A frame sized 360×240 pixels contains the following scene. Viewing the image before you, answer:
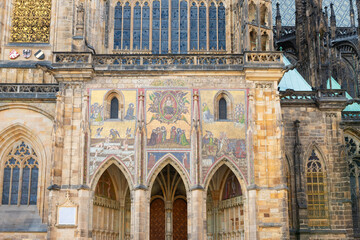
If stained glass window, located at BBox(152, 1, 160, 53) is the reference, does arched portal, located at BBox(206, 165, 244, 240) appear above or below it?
below

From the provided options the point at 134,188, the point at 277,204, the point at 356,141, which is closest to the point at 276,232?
the point at 277,204

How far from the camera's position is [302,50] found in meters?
26.5

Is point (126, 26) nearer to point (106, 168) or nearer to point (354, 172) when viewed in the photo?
point (106, 168)

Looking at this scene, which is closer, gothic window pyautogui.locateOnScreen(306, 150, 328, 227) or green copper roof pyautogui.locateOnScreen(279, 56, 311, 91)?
gothic window pyautogui.locateOnScreen(306, 150, 328, 227)

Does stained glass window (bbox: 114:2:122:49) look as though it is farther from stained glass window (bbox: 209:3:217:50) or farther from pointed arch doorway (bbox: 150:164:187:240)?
pointed arch doorway (bbox: 150:164:187:240)

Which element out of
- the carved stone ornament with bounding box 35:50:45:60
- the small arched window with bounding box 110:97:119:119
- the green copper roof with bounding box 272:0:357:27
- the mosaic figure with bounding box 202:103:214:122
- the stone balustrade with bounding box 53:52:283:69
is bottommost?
the mosaic figure with bounding box 202:103:214:122

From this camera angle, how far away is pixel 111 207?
67.4 ft

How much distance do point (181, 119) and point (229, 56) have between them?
10.8 ft

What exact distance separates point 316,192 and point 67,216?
1123 centimetres

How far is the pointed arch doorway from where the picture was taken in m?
21.8

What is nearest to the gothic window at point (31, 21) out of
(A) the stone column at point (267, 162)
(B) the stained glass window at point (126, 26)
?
(B) the stained glass window at point (126, 26)

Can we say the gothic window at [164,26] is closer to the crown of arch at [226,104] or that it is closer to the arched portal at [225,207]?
the crown of arch at [226,104]

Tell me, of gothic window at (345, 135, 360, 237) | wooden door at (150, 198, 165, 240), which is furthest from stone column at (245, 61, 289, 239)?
gothic window at (345, 135, 360, 237)

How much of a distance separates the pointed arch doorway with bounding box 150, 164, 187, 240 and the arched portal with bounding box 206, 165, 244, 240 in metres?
1.36
